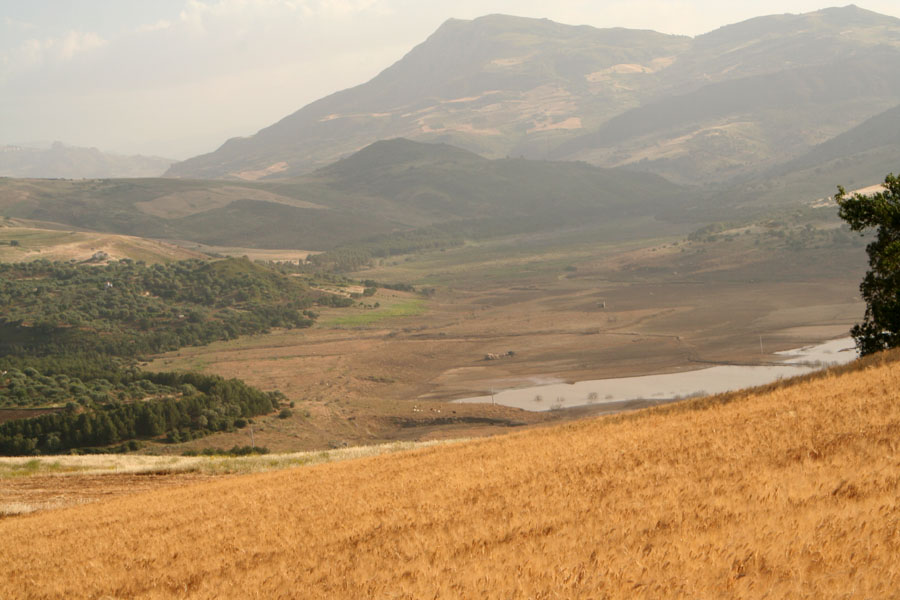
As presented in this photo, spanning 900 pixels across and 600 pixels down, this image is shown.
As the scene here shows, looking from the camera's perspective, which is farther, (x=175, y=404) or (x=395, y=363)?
(x=395, y=363)

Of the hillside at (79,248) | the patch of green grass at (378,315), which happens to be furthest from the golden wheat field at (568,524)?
the hillside at (79,248)

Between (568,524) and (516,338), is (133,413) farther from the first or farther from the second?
(568,524)

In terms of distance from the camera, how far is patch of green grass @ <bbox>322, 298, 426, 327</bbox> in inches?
4658

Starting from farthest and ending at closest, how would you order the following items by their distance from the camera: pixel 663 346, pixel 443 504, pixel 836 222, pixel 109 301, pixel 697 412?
pixel 836 222 → pixel 109 301 → pixel 663 346 → pixel 697 412 → pixel 443 504

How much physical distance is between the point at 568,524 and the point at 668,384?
200 ft

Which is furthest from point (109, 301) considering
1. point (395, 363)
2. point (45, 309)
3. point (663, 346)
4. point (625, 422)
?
point (625, 422)

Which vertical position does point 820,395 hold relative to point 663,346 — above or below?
above

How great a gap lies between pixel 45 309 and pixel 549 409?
78.8 metres

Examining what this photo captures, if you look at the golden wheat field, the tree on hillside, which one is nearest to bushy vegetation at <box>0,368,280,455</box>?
the golden wheat field

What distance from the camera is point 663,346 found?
285 ft

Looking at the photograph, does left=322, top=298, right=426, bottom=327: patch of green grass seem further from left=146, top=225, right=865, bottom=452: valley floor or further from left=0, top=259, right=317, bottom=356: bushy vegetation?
left=0, top=259, right=317, bottom=356: bushy vegetation

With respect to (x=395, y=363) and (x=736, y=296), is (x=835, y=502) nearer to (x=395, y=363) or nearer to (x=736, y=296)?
(x=395, y=363)

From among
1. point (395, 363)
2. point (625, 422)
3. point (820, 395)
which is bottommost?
point (395, 363)

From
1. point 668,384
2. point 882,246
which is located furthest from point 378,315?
point 882,246
